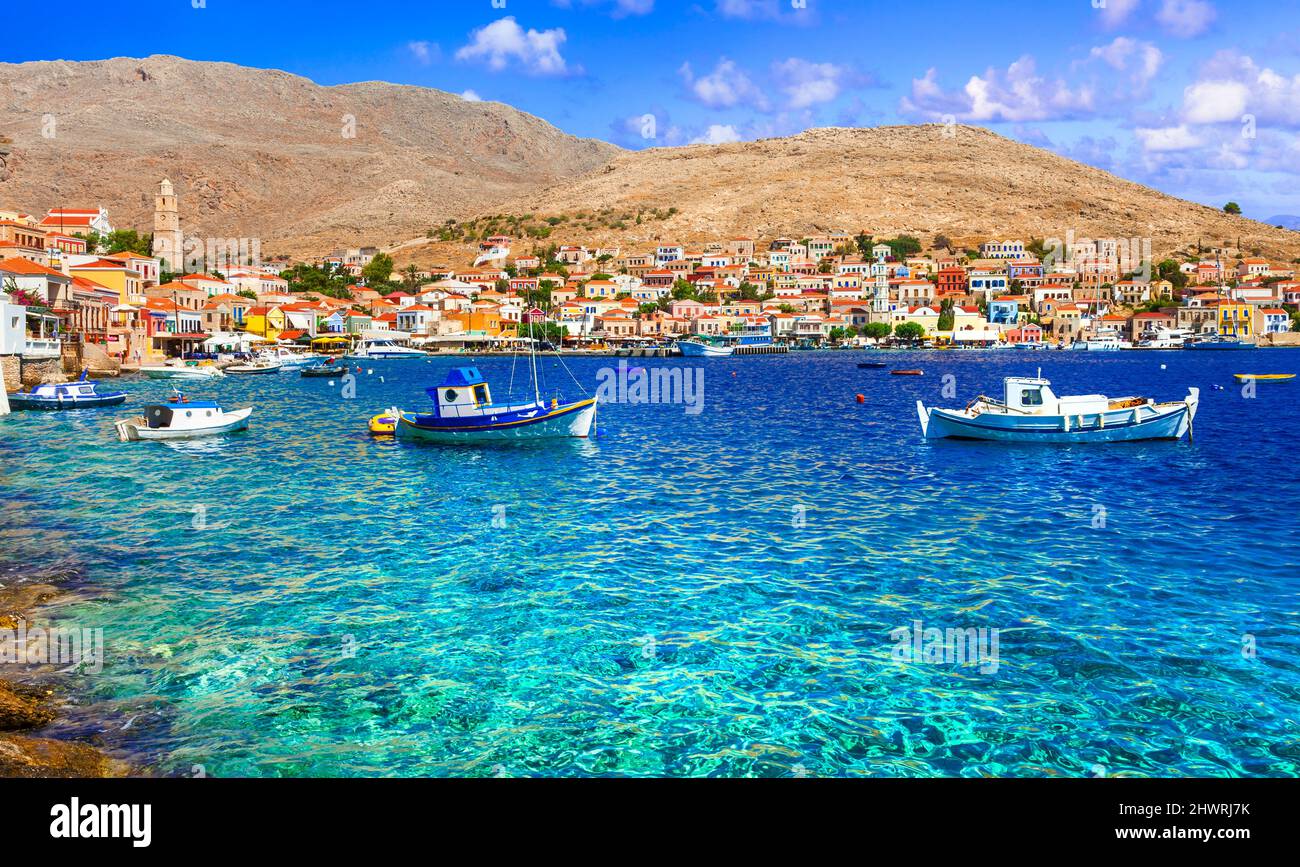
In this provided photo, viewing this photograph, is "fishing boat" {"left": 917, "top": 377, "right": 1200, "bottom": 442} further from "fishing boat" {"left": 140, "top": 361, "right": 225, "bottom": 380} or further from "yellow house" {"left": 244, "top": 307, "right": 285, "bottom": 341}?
"yellow house" {"left": 244, "top": 307, "right": 285, "bottom": 341}

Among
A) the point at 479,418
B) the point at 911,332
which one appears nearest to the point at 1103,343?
the point at 911,332

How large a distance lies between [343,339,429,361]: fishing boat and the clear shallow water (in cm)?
9878

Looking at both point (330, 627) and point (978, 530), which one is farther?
point (978, 530)

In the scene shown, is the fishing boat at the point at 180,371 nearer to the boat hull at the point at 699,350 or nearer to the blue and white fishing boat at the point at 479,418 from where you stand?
the blue and white fishing boat at the point at 479,418

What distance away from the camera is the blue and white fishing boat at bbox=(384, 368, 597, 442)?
109 feet

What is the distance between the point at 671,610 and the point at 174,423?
27.3 meters

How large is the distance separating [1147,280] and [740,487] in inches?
7442

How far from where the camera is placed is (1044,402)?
108 ft

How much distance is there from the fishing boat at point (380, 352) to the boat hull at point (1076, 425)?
10214 cm

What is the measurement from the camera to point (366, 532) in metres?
19.1

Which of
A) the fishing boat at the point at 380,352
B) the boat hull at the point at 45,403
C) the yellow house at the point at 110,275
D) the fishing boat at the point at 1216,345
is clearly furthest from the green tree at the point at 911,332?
the boat hull at the point at 45,403
